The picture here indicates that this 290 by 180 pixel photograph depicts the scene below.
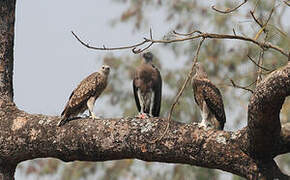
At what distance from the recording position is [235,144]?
12.7ft

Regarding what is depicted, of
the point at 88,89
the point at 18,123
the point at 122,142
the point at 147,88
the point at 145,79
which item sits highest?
the point at 145,79

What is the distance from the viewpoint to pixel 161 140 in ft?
13.2

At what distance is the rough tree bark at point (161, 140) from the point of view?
358cm

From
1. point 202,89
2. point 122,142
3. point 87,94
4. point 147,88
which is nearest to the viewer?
point 122,142

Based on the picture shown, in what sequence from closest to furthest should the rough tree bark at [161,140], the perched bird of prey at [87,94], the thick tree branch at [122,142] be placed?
the rough tree bark at [161,140], the thick tree branch at [122,142], the perched bird of prey at [87,94]

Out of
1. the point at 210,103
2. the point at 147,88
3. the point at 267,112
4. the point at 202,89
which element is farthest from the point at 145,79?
the point at 267,112

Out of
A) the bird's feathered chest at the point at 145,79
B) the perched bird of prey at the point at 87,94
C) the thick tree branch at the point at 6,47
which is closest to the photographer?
the thick tree branch at the point at 6,47

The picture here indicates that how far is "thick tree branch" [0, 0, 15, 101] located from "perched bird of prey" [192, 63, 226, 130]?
5.90ft

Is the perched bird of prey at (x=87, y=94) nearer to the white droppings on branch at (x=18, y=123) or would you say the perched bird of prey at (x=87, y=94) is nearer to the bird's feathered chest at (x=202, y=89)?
the bird's feathered chest at (x=202, y=89)

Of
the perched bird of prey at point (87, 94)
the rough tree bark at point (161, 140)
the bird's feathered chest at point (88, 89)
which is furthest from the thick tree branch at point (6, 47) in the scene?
the bird's feathered chest at point (88, 89)

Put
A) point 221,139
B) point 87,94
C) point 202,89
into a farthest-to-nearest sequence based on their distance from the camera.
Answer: point 87,94 < point 202,89 < point 221,139

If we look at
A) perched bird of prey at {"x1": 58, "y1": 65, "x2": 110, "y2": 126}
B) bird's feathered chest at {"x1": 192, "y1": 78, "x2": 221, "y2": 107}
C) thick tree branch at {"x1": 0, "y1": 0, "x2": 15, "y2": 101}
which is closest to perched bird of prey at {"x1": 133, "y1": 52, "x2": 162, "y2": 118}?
perched bird of prey at {"x1": 58, "y1": 65, "x2": 110, "y2": 126}

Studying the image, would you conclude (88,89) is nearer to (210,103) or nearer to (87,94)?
(87,94)

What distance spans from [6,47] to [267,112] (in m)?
2.37
